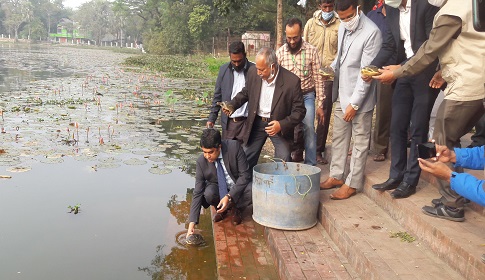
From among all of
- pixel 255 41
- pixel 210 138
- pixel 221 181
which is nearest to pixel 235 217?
pixel 221 181

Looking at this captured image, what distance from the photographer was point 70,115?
9891 mm

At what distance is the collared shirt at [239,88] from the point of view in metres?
4.56

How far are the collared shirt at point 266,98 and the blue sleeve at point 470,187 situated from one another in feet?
7.26

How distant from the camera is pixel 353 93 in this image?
12.6 feet

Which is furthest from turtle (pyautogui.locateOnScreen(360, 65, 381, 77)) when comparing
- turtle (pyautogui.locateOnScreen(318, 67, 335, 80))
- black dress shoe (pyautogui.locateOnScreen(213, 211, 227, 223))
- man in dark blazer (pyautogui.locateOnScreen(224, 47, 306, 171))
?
black dress shoe (pyautogui.locateOnScreen(213, 211, 227, 223))

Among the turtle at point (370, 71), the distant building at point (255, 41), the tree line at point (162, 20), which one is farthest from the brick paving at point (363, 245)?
the distant building at point (255, 41)

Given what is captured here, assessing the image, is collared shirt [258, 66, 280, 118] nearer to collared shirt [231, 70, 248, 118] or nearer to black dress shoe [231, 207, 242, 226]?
collared shirt [231, 70, 248, 118]

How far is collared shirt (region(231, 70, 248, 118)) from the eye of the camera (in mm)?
4563

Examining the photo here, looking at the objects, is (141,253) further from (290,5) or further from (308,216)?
(290,5)

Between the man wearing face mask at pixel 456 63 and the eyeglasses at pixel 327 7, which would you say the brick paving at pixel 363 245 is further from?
the eyeglasses at pixel 327 7

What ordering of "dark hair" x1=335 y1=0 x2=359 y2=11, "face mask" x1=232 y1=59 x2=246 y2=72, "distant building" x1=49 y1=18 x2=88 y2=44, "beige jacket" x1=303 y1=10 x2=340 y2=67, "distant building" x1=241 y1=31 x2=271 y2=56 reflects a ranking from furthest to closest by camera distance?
1. "distant building" x1=49 y1=18 x2=88 y2=44
2. "distant building" x1=241 y1=31 x2=271 y2=56
3. "beige jacket" x1=303 y1=10 x2=340 y2=67
4. "face mask" x1=232 y1=59 x2=246 y2=72
5. "dark hair" x1=335 y1=0 x2=359 y2=11

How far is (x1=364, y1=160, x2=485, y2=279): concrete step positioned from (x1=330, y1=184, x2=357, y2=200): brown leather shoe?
0.58 feet

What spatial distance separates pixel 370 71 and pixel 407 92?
320 mm

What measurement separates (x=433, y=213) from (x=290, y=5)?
20138 millimetres
